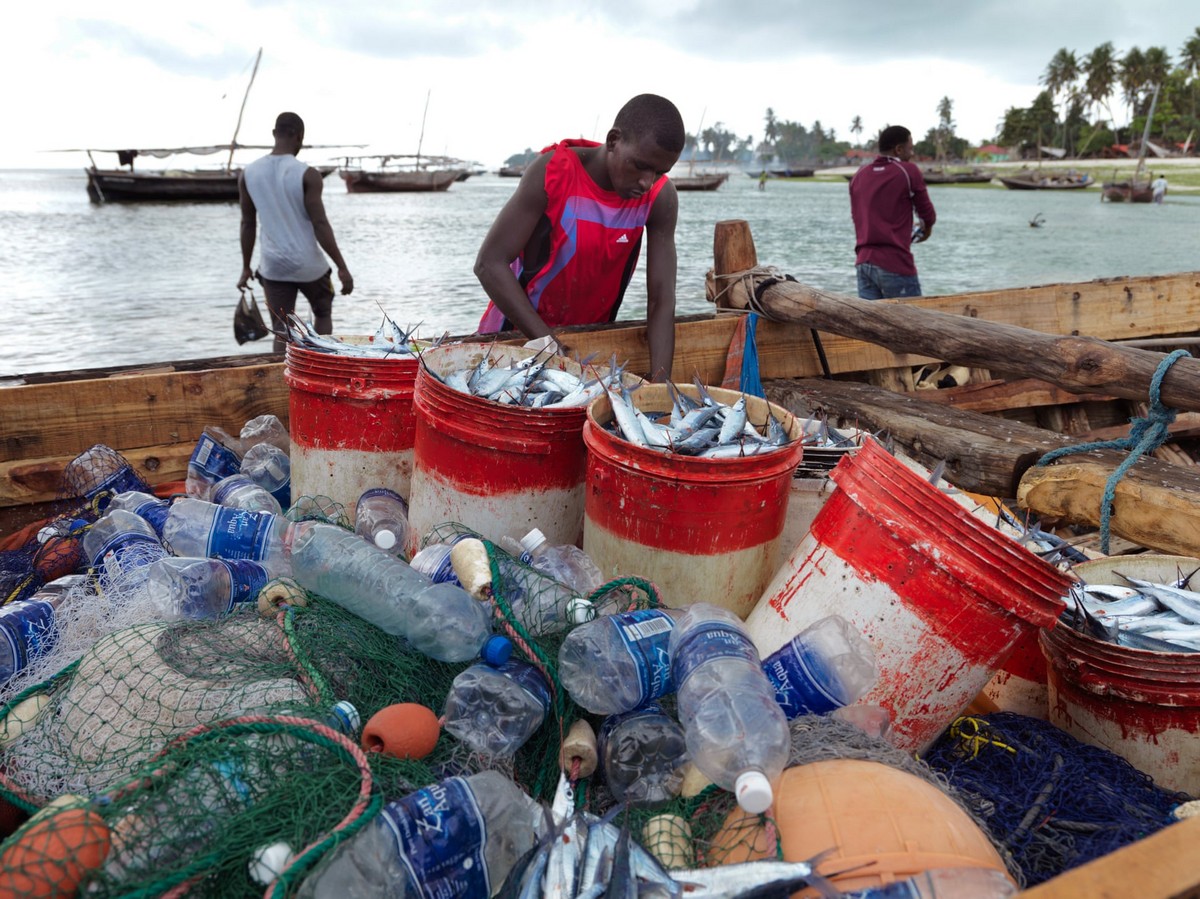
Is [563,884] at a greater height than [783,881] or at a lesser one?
lesser

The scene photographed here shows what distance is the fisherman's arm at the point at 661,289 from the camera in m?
4.43

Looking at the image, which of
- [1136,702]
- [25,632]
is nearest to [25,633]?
[25,632]

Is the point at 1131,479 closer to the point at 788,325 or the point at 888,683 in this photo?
the point at 888,683

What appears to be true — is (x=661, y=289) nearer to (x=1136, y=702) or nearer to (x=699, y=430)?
(x=699, y=430)

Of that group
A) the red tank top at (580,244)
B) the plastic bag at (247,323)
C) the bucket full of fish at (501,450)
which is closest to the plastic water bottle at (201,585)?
the bucket full of fish at (501,450)

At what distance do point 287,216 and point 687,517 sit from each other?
20.6ft

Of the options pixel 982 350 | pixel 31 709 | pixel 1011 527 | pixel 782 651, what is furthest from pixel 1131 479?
pixel 31 709

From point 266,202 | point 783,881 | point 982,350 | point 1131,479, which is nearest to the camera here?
point 783,881

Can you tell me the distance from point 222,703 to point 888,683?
1.82 metres

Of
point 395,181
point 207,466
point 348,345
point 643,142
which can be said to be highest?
point 395,181

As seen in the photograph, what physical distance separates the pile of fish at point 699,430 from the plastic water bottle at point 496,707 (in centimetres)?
83

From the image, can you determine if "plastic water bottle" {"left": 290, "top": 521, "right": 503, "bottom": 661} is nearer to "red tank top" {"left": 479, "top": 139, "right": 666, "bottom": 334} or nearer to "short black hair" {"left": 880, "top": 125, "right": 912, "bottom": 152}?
"red tank top" {"left": 479, "top": 139, "right": 666, "bottom": 334}

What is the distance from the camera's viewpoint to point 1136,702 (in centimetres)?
248

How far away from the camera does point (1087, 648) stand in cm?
251
